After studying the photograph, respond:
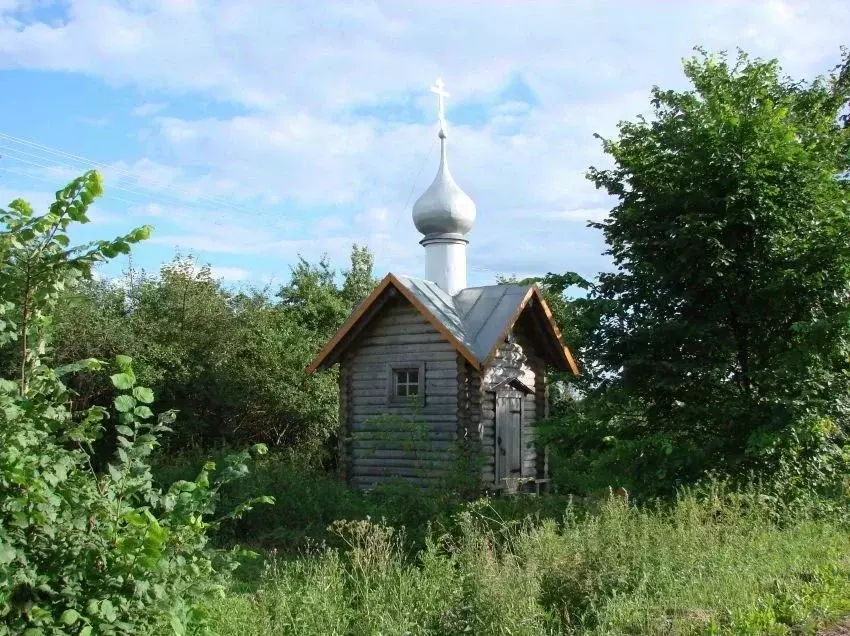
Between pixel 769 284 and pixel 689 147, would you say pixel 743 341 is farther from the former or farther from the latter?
pixel 689 147

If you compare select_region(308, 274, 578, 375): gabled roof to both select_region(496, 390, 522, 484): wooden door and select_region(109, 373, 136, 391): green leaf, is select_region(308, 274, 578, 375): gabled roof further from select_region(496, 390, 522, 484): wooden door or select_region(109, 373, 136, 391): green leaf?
select_region(109, 373, 136, 391): green leaf

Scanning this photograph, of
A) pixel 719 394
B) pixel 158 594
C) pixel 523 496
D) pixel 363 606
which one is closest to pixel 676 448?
pixel 719 394

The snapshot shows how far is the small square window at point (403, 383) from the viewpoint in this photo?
17.0 m

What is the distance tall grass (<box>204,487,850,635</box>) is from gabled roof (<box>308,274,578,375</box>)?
8.00 m

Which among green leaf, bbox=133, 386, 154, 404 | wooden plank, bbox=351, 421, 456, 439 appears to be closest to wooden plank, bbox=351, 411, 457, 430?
wooden plank, bbox=351, 421, 456, 439

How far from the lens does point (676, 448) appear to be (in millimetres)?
11320

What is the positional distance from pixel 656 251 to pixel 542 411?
6.80m

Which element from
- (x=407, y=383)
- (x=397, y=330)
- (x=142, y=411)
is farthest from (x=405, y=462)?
(x=142, y=411)

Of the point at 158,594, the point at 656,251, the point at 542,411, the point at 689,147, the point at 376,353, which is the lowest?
the point at 158,594

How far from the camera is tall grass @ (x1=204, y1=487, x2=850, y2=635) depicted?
609 cm

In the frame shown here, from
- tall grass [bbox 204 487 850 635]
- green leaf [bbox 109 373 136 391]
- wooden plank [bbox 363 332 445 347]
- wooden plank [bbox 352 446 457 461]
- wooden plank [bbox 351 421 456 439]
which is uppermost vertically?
wooden plank [bbox 363 332 445 347]

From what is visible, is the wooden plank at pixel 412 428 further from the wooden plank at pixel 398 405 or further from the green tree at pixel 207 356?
the green tree at pixel 207 356

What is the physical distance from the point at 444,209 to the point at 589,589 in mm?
13462

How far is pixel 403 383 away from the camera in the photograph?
56.5 feet
